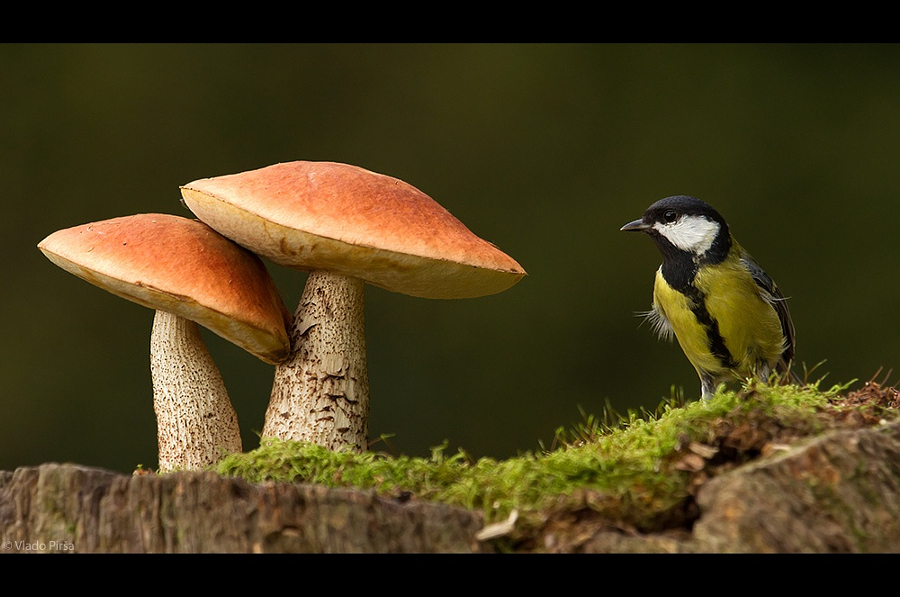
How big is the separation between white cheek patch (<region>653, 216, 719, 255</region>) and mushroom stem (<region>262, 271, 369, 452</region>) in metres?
1.27

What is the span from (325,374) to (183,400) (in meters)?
0.38

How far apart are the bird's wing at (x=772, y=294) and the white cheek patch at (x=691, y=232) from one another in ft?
0.60

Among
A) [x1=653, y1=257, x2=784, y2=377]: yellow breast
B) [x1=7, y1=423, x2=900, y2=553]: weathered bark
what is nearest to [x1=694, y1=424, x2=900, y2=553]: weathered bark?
[x1=7, y1=423, x2=900, y2=553]: weathered bark

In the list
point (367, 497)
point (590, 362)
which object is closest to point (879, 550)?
point (367, 497)

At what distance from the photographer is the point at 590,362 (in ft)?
19.2

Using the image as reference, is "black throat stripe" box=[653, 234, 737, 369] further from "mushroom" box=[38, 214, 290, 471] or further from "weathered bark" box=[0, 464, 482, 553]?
"weathered bark" box=[0, 464, 482, 553]

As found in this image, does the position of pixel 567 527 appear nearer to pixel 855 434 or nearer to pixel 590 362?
pixel 855 434

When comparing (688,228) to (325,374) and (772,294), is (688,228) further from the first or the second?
(325,374)

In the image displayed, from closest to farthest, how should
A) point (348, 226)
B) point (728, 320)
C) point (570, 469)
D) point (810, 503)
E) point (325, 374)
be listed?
point (810, 503) → point (570, 469) → point (348, 226) → point (325, 374) → point (728, 320)

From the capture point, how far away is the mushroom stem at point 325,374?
7.42 feet

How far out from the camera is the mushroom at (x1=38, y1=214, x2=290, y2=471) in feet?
6.61

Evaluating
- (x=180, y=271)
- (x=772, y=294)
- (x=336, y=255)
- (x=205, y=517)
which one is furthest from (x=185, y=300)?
(x=772, y=294)

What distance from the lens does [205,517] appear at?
1.53 meters
